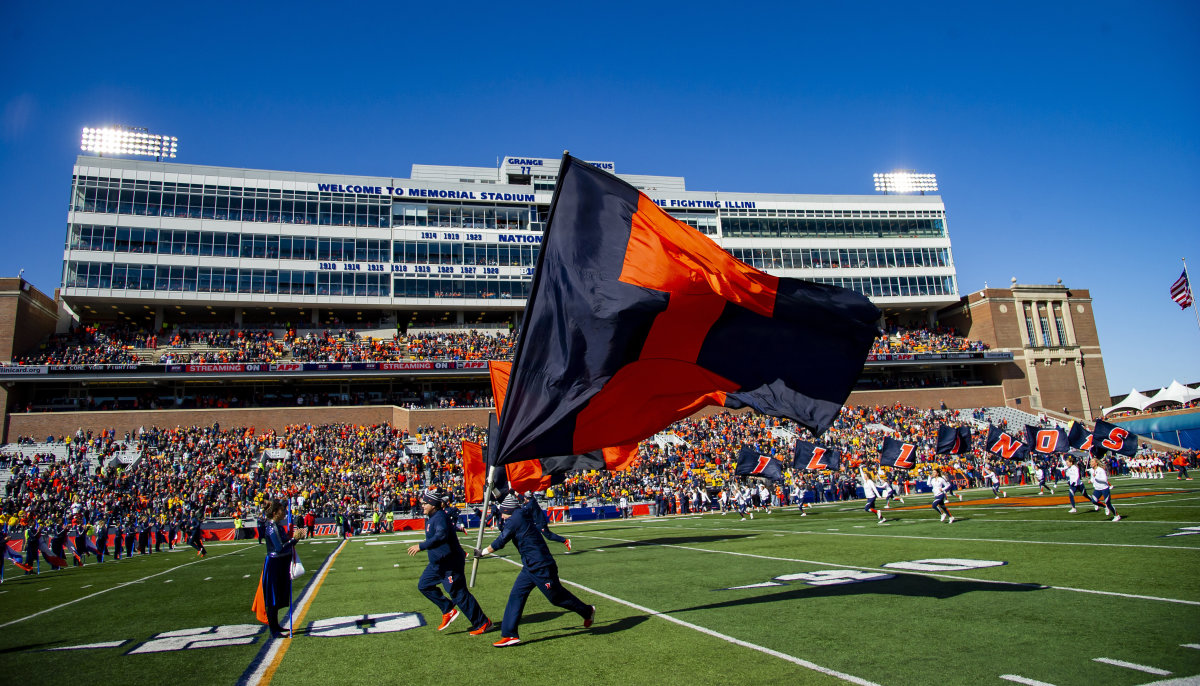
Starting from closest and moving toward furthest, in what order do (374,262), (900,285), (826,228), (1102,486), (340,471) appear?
(1102,486), (340,471), (374,262), (900,285), (826,228)

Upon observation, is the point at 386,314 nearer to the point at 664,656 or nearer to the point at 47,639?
the point at 47,639

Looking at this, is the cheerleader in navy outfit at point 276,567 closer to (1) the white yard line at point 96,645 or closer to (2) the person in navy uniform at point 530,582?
(1) the white yard line at point 96,645

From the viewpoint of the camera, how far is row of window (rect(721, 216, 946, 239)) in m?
70.1

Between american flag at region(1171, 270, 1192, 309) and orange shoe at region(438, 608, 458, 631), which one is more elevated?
american flag at region(1171, 270, 1192, 309)

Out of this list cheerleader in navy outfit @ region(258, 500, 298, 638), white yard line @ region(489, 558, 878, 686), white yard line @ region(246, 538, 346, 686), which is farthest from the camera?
cheerleader in navy outfit @ region(258, 500, 298, 638)

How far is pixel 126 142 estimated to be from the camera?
61.6 metres

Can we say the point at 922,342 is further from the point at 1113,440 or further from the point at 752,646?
the point at 752,646

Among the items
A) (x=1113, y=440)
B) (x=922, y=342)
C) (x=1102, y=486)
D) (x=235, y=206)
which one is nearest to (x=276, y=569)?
(x=1102, y=486)

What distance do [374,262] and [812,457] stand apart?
4378cm

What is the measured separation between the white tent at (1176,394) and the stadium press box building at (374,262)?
5871 mm

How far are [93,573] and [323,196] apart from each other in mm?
47285

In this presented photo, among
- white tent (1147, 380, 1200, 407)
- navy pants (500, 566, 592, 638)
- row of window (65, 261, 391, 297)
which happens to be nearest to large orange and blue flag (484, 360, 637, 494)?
navy pants (500, 566, 592, 638)

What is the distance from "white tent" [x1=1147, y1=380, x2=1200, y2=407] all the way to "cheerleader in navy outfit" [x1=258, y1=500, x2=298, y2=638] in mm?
74687

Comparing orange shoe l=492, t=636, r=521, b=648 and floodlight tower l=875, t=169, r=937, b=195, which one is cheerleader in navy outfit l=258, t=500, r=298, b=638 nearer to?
orange shoe l=492, t=636, r=521, b=648
